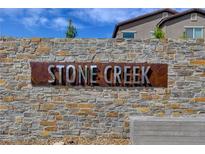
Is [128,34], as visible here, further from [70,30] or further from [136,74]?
[136,74]

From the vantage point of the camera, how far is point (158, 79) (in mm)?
9859

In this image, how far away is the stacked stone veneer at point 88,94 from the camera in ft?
32.4

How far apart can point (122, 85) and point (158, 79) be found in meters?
0.95

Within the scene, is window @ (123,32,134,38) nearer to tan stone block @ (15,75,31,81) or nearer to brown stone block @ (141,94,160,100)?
brown stone block @ (141,94,160,100)

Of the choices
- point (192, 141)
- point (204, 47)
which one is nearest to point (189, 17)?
point (204, 47)

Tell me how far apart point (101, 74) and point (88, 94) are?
0.63 meters

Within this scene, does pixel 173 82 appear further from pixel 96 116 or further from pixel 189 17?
pixel 189 17

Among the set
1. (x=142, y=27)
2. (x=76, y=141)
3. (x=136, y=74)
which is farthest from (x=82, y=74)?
(x=142, y=27)

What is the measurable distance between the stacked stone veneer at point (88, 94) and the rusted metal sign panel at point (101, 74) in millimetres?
140

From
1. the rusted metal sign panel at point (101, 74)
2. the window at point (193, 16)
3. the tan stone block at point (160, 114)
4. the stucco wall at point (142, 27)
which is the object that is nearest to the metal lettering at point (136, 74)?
the rusted metal sign panel at point (101, 74)

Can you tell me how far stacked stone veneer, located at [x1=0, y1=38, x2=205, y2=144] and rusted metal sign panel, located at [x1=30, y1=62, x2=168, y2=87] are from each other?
14 centimetres

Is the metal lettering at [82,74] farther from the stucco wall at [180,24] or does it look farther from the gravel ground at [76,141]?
the stucco wall at [180,24]

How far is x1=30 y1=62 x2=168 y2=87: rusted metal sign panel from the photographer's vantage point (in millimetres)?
9812

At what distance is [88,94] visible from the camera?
9906mm
